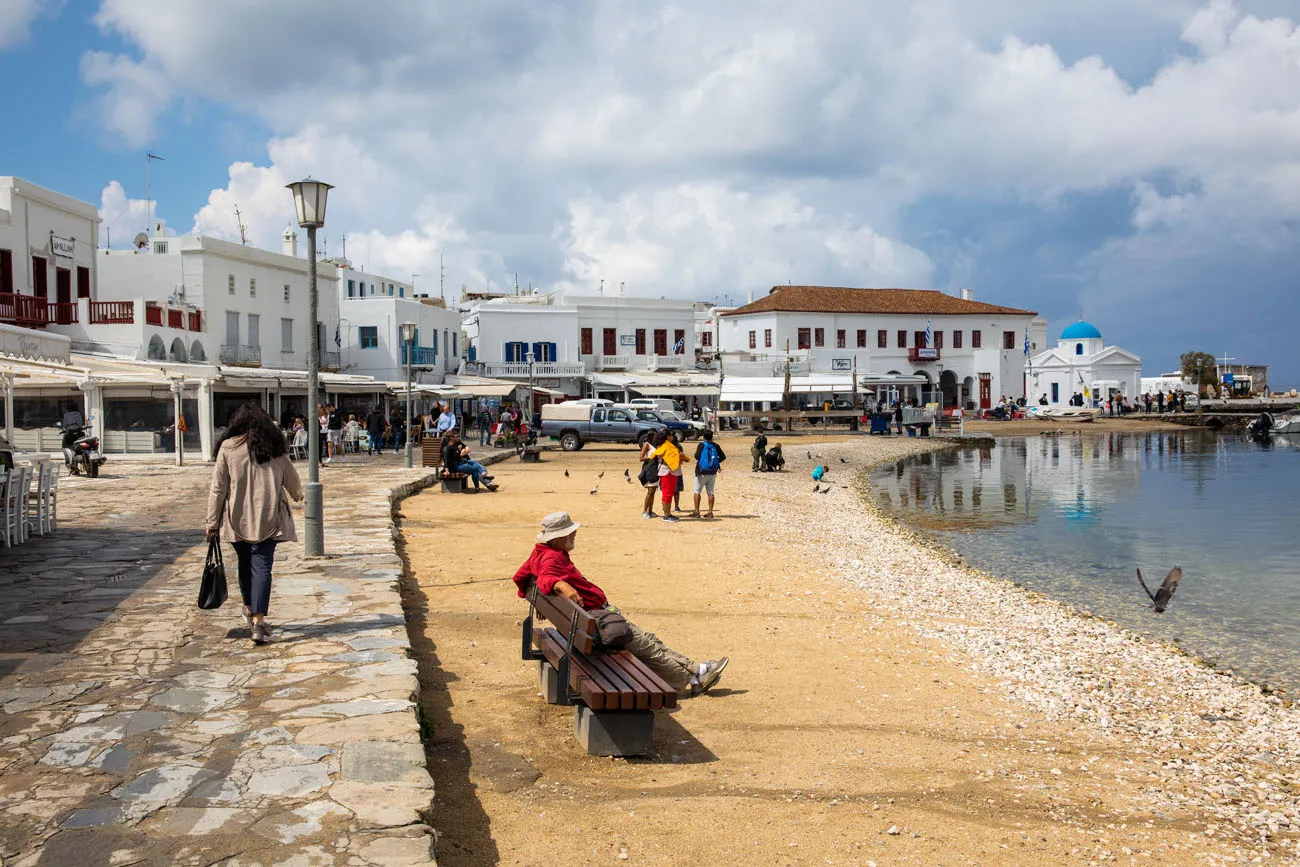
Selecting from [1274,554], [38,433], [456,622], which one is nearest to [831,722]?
[456,622]

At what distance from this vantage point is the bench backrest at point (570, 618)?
5684 millimetres

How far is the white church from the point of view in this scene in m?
65.1

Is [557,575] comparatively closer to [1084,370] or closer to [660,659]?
[660,659]

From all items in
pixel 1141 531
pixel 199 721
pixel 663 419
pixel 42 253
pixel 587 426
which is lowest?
pixel 1141 531

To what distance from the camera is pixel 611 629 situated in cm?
569

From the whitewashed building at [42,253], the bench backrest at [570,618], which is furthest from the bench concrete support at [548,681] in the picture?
the whitewashed building at [42,253]

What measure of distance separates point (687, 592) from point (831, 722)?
160 inches

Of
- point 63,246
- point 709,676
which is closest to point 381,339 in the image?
point 63,246

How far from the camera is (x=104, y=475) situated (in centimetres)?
2067

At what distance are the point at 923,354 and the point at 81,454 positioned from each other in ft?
179

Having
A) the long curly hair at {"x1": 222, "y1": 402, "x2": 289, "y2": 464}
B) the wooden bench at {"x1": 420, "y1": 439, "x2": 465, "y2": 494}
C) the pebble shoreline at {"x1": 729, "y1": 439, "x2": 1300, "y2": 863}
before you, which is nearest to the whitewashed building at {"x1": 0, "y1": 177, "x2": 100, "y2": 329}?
the wooden bench at {"x1": 420, "y1": 439, "x2": 465, "y2": 494}

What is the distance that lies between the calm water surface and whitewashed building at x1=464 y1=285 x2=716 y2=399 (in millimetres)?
21710

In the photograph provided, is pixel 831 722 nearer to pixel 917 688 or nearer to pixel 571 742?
pixel 917 688

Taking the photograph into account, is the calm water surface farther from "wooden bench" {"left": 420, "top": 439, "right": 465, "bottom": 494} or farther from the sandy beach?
"wooden bench" {"left": 420, "top": 439, "right": 465, "bottom": 494}
